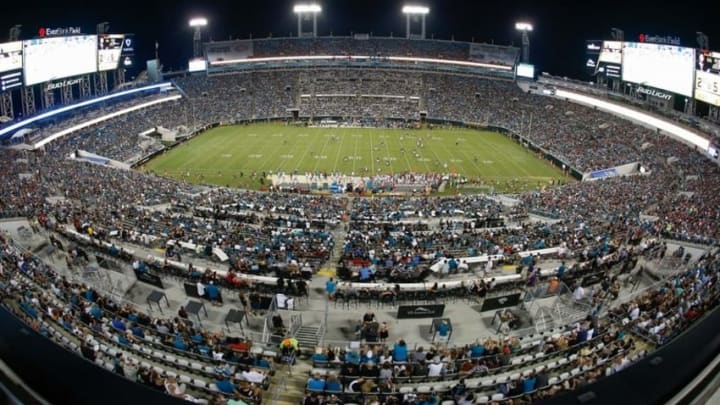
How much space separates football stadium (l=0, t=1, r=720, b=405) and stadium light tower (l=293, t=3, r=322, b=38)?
784 inches

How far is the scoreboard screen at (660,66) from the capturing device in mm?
46312

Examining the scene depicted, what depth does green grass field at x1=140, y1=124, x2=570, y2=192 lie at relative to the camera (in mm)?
46562

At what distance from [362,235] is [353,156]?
29388mm

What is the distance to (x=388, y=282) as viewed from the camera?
18797mm

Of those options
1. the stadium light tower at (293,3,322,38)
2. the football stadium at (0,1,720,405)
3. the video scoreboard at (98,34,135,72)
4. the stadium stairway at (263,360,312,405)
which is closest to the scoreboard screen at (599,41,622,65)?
the football stadium at (0,1,720,405)

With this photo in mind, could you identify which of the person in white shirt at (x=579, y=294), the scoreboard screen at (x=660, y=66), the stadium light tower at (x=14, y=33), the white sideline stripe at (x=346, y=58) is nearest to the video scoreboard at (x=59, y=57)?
the stadium light tower at (x=14, y=33)

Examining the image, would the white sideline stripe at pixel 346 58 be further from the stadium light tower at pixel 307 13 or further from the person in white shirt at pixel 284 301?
the person in white shirt at pixel 284 301

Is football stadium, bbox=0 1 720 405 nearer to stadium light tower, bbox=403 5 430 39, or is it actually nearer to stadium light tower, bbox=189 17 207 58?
stadium light tower, bbox=189 17 207 58

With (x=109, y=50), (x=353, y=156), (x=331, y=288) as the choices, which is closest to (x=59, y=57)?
(x=109, y=50)

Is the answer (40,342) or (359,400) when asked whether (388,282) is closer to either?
(359,400)

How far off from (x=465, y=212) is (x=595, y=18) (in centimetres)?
6181

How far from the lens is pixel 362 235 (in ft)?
81.8

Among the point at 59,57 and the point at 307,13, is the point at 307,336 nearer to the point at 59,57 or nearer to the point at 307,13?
the point at 59,57

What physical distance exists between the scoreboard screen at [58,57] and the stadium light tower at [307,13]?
138 feet
